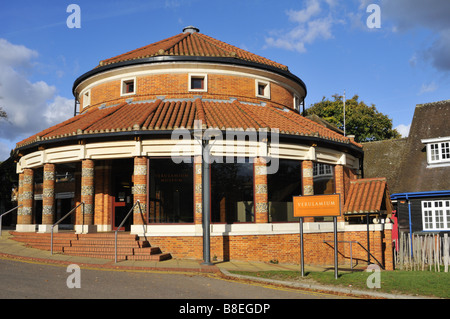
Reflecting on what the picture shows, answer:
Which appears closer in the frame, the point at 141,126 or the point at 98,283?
the point at 98,283

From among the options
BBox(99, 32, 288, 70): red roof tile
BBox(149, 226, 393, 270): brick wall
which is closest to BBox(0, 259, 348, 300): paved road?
BBox(149, 226, 393, 270): brick wall

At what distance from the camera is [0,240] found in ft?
60.5

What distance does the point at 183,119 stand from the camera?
669 inches

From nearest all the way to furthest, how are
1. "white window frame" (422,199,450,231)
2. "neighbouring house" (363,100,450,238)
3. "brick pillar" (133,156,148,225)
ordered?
"brick pillar" (133,156,148,225), "white window frame" (422,199,450,231), "neighbouring house" (363,100,450,238)

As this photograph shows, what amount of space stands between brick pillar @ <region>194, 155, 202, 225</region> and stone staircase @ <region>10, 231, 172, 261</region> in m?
1.75

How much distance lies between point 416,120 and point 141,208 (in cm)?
1943

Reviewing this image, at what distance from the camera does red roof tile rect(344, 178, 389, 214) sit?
17.7 m

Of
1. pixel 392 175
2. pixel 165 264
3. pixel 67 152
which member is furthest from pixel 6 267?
pixel 392 175

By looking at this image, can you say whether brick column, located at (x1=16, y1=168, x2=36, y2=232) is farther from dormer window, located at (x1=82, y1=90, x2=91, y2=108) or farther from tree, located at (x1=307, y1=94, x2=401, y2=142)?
tree, located at (x1=307, y1=94, x2=401, y2=142)

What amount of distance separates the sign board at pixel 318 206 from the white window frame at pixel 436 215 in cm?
1346

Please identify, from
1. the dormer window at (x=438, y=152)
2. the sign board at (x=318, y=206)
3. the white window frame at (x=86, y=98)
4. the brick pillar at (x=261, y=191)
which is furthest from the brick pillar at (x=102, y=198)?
the dormer window at (x=438, y=152)

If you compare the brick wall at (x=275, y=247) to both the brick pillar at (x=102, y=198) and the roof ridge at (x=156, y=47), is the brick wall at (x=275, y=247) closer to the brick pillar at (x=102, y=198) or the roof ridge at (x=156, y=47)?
the brick pillar at (x=102, y=198)

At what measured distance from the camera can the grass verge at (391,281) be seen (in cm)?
1023
